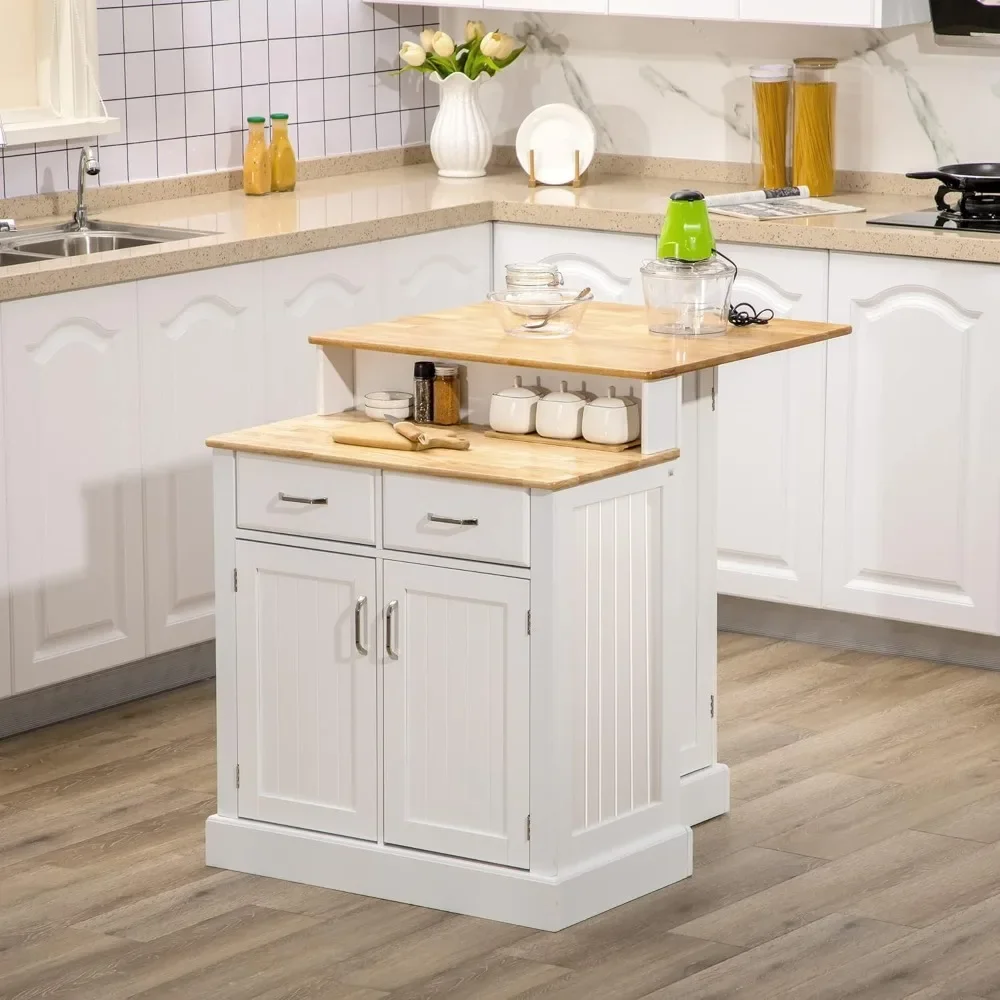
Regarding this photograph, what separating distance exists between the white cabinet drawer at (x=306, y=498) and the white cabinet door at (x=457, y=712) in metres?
0.10

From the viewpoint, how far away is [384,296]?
4961mm

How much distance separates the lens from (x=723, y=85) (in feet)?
17.9

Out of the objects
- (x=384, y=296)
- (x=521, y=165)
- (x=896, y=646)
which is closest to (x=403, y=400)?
(x=384, y=296)

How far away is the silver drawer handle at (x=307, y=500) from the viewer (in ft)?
11.2

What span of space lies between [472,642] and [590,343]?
57 cm

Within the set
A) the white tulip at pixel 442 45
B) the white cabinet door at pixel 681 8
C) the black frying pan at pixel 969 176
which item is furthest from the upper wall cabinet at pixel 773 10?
the black frying pan at pixel 969 176

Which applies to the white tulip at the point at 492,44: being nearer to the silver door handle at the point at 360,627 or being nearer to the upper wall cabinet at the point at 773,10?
the upper wall cabinet at the point at 773,10

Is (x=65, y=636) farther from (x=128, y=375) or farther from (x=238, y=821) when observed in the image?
(x=238, y=821)

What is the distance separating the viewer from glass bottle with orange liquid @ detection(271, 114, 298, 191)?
5.38 m

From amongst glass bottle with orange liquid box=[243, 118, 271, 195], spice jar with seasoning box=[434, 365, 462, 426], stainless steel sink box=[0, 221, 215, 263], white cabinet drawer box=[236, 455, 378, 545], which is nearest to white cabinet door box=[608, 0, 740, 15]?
glass bottle with orange liquid box=[243, 118, 271, 195]

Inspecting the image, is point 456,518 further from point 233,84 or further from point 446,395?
point 233,84

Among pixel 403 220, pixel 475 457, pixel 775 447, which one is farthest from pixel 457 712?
pixel 403 220

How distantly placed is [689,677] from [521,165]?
2333 mm

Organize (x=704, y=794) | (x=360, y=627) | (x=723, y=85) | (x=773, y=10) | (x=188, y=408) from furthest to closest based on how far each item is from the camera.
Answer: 1. (x=723, y=85)
2. (x=773, y=10)
3. (x=188, y=408)
4. (x=704, y=794)
5. (x=360, y=627)
